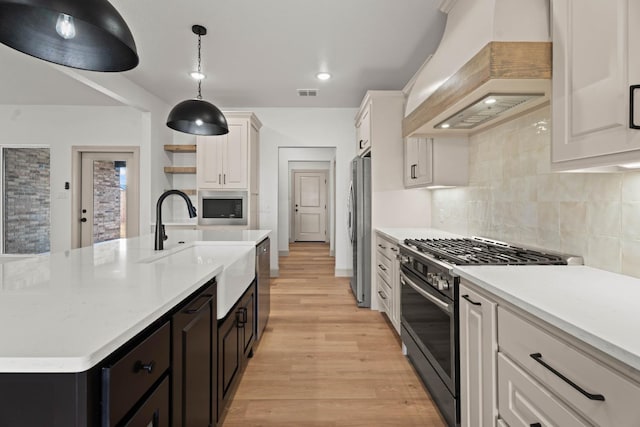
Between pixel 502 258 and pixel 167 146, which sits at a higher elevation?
pixel 167 146

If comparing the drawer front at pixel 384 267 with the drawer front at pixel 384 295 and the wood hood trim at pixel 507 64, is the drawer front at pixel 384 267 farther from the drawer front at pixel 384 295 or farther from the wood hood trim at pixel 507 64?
the wood hood trim at pixel 507 64

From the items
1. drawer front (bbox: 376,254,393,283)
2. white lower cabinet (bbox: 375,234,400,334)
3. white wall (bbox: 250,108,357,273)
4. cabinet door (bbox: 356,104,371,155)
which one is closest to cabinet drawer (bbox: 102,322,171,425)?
white lower cabinet (bbox: 375,234,400,334)

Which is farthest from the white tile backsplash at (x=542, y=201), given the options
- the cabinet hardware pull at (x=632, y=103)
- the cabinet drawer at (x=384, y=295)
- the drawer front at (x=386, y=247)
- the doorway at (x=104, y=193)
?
the doorway at (x=104, y=193)

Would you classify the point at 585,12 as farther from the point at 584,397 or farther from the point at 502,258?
the point at 584,397

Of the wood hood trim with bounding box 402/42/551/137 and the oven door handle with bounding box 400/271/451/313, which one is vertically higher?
the wood hood trim with bounding box 402/42/551/137

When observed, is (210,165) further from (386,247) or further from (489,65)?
(489,65)

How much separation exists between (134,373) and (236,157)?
404 centimetres

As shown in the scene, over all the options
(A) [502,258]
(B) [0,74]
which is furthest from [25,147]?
(A) [502,258]

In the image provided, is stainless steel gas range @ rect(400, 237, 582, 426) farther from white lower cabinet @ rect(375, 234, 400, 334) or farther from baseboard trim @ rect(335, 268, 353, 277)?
baseboard trim @ rect(335, 268, 353, 277)

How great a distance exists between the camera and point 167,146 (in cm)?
494

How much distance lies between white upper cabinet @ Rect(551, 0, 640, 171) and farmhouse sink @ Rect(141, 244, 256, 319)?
1515 mm

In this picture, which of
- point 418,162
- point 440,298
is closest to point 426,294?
point 440,298

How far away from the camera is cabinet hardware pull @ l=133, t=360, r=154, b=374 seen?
0.85m

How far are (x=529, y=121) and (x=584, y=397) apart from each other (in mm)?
1633
